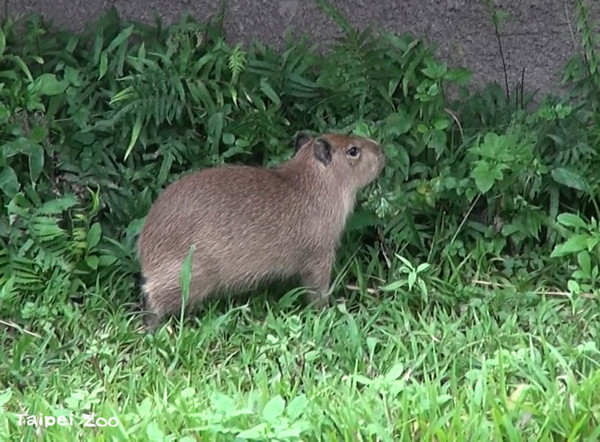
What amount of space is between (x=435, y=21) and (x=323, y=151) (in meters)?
1.15

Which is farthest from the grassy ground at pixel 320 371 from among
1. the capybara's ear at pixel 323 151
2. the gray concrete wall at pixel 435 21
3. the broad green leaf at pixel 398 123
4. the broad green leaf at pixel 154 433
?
the gray concrete wall at pixel 435 21

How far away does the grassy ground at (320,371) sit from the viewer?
4039 millimetres

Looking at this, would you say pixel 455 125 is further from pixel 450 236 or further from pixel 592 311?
pixel 592 311

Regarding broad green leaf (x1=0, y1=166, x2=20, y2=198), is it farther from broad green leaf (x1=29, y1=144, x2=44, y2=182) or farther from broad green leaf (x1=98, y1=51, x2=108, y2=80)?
broad green leaf (x1=98, y1=51, x2=108, y2=80)

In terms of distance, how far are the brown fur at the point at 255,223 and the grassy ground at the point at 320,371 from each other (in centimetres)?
16

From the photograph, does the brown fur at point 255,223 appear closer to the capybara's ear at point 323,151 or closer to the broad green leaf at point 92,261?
the capybara's ear at point 323,151

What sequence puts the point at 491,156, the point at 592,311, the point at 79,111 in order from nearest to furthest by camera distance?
the point at 592,311
the point at 491,156
the point at 79,111

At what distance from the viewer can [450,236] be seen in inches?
229

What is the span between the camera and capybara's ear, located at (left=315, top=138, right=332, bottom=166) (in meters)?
5.61

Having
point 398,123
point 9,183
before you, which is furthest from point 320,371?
point 9,183

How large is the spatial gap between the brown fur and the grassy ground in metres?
0.16

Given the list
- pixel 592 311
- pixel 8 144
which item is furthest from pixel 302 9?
pixel 592 311

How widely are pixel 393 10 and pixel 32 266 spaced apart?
230 centimetres

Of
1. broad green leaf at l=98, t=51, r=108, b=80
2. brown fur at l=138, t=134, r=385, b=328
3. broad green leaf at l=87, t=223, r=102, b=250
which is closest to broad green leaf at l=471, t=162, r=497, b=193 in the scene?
brown fur at l=138, t=134, r=385, b=328
